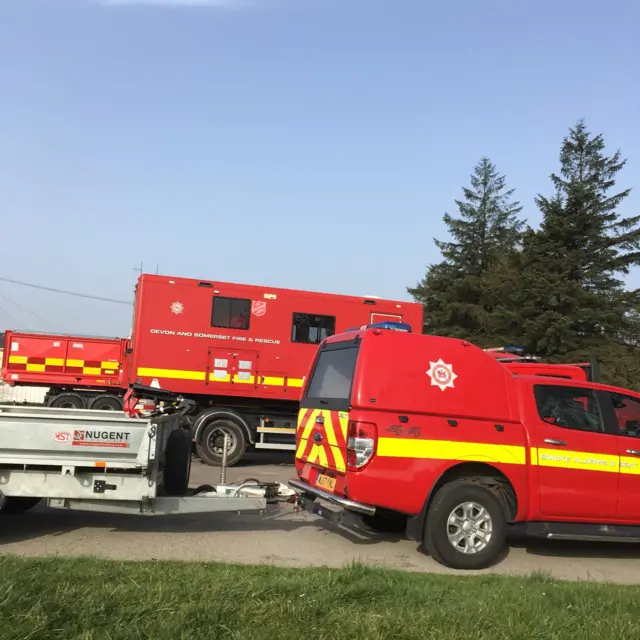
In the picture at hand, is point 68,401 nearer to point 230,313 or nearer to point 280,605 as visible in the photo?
point 230,313

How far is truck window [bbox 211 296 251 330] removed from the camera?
1277cm

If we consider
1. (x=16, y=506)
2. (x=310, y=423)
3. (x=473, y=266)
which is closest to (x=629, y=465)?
(x=310, y=423)

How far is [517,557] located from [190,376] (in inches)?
294

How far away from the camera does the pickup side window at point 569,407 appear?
22.1 feet

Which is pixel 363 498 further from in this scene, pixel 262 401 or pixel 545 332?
pixel 545 332

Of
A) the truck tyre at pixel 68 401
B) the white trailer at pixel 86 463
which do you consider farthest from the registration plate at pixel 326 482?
the truck tyre at pixel 68 401

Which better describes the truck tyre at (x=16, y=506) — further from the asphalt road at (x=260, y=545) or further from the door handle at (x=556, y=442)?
the door handle at (x=556, y=442)

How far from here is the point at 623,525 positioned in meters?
6.77

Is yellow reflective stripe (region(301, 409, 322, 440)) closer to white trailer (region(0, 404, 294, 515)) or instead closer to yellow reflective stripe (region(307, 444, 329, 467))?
yellow reflective stripe (region(307, 444, 329, 467))

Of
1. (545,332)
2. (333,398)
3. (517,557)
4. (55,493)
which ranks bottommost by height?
(517,557)

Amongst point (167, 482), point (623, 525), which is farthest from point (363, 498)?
point (623, 525)

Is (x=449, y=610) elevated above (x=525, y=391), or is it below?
below

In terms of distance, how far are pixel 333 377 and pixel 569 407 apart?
251 cm

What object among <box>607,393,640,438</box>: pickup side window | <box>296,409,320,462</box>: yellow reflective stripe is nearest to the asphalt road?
<box>296,409,320,462</box>: yellow reflective stripe
